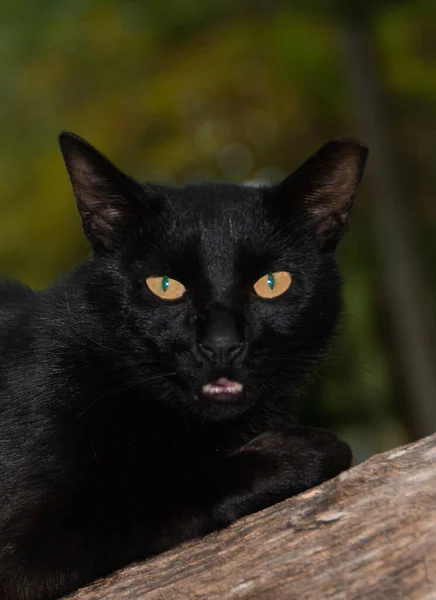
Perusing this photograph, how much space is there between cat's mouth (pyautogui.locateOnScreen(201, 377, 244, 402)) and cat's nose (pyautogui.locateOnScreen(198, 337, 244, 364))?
0.12 metres

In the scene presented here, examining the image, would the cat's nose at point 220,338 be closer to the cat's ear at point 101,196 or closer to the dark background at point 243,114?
the cat's ear at point 101,196

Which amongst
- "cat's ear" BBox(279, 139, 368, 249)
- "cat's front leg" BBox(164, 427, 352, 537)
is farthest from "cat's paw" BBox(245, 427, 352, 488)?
"cat's ear" BBox(279, 139, 368, 249)

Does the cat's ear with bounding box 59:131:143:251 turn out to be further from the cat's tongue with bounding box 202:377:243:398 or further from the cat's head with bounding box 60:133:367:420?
the cat's tongue with bounding box 202:377:243:398

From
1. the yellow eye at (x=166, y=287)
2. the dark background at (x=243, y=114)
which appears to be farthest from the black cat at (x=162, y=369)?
the dark background at (x=243, y=114)

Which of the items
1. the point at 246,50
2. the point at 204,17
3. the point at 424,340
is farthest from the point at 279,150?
the point at 424,340

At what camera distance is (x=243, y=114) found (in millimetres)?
10156

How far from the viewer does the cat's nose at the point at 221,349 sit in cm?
282

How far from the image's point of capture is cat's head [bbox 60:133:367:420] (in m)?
2.96

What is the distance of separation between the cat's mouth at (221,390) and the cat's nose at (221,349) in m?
0.12

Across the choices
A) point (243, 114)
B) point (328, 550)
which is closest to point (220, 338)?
point (328, 550)

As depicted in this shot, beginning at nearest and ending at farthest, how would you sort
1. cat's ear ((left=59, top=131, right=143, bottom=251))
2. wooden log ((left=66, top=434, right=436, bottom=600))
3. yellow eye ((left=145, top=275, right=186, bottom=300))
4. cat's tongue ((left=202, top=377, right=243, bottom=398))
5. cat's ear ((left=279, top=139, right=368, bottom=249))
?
wooden log ((left=66, top=434, right=436, bottom=600)) < cat's tongue ((left=202, top=377, right=243, bottom=398)) < yellow eye ((left=145, top=275, right=186, bottom=300)) < cat's ear ((left=59, top=131, right=143, bottom=251)) < cat's ear ((left=279, top=139, right=368, bottom=249))

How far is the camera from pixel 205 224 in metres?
3.22

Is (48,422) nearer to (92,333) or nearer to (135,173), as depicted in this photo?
(92,333)

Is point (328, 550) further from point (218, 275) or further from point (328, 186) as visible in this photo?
point (328, 186)
